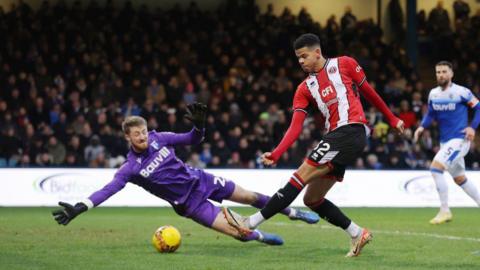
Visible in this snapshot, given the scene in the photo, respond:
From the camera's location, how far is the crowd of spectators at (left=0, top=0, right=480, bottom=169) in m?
21.0

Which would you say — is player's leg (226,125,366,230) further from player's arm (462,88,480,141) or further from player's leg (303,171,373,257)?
player's arm (462,88,480,141)

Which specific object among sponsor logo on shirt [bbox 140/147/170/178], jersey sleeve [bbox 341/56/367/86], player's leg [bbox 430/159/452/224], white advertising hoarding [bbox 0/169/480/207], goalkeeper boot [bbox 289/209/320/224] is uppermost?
jersey sleeve [bbox 341/56/367/86]

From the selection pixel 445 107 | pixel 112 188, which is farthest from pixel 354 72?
pixel 445 107

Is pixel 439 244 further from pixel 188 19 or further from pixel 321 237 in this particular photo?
pixel 188 19

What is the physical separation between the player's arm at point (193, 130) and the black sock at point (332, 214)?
141 centimetres

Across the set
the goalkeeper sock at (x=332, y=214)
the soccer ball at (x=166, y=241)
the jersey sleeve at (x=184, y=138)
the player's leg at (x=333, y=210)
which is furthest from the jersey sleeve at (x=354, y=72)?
the soccer ball at (x=166, y=241)

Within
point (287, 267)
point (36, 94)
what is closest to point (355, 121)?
point (287, 267)

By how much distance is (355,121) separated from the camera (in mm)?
9453

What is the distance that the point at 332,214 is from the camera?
9828mm

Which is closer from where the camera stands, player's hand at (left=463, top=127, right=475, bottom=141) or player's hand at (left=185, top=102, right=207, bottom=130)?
player's hand at (left=185, top=102, right=207, bottom=130)

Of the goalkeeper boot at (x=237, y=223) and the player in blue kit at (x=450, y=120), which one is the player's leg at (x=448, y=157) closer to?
the player in blue kit at (x=450, y=120)

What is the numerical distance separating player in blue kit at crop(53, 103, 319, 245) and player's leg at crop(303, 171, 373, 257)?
0.76m

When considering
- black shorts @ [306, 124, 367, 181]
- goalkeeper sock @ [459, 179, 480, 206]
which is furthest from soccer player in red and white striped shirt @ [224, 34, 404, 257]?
goalkeeper sock @ [459, 179, 480, 206]

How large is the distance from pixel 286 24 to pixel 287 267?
18.9 meters
